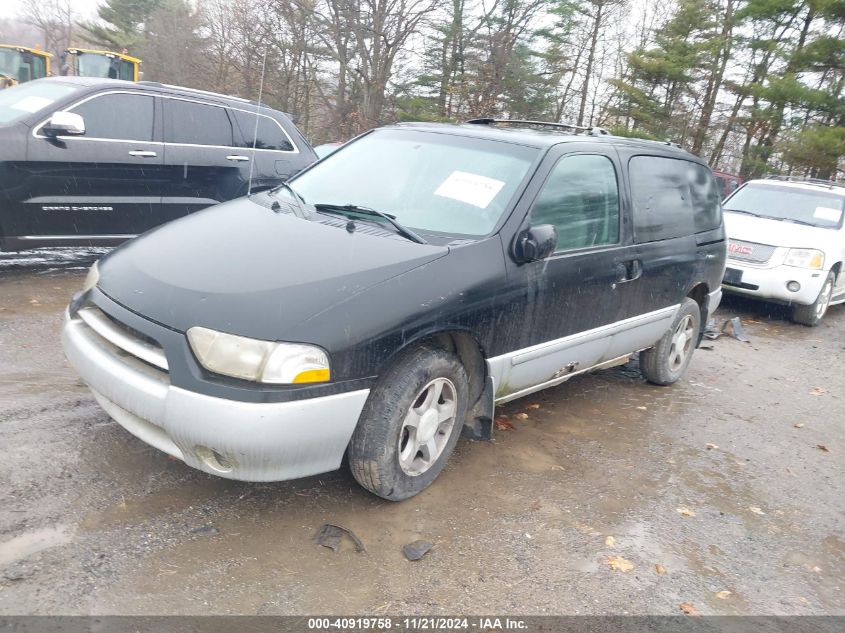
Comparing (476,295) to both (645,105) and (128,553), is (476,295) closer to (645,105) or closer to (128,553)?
(128,553)

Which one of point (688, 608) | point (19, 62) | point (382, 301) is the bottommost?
point (688, 608)

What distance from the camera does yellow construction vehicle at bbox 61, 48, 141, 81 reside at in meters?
19.8

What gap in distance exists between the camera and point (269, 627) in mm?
2395

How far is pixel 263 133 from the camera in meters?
7.15

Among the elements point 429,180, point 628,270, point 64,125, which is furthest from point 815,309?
point 64,125

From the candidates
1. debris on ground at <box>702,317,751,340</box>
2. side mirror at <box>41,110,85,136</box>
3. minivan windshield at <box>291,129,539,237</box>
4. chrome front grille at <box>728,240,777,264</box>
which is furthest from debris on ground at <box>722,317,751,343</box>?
side mirror at <box>41,110,85,136</box>

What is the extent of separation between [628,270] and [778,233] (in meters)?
5.41

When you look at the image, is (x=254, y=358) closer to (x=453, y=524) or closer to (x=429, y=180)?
(x=453, y=524)

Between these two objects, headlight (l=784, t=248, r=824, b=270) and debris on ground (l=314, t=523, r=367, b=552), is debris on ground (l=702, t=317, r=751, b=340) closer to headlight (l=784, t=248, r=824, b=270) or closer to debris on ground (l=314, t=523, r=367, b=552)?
headlight (l=784, t=248, r=824, b=270)

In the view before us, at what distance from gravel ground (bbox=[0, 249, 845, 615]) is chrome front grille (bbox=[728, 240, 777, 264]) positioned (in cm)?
423

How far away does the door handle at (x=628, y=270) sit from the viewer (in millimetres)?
4233

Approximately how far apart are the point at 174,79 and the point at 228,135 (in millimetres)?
27599

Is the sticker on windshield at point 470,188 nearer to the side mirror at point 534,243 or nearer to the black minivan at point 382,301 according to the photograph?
the black minivan at point 382,301

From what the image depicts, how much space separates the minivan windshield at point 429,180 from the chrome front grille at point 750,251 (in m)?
5.80
